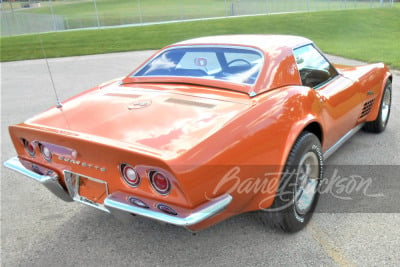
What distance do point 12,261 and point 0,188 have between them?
1.29 m

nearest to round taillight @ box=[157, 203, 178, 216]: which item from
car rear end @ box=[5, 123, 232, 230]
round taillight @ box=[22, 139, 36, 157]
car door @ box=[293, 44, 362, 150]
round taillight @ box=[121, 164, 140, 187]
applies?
car rear end @ box=[5, 123, 232, 230]

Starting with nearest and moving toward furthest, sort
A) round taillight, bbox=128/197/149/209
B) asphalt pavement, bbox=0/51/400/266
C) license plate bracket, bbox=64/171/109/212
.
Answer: round taillight, bbox=128/197/149/209
license plate bracket, bbox=64/171/109/212
asphalt pavement, bbox=0/51/400/266

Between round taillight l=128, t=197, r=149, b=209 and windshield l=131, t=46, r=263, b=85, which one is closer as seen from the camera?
round taillight l=128, t=197, r=149, b=209

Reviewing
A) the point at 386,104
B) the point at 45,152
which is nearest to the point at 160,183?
the point at 45,152

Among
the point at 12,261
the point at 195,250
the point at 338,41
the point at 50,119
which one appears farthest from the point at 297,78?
the point at 338,41

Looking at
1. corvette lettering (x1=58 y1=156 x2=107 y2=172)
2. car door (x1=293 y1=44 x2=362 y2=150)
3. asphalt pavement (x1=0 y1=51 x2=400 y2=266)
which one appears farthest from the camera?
car door (x1=293 y1=44 x2=362 y2=150)

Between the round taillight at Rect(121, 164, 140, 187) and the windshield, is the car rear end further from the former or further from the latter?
the windshield

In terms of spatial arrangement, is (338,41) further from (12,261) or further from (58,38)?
(12,261)

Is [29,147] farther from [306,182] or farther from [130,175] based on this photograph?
[306,182]

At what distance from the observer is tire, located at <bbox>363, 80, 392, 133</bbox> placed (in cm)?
429

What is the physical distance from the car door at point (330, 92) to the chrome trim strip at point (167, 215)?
52.2 inches

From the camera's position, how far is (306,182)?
2.74 meters

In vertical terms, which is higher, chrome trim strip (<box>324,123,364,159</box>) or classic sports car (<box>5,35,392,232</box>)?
classic sports car (<box>5,35,392,232</box>)

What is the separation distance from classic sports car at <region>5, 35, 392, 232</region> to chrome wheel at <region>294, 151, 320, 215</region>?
0.01 metres
